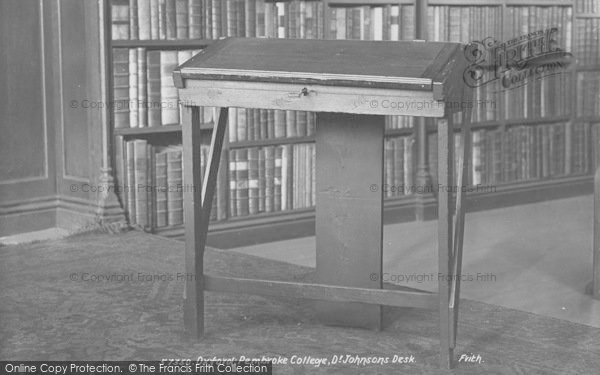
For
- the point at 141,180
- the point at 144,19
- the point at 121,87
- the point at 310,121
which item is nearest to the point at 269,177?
the point at 310,121

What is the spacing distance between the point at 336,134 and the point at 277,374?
2.93ft

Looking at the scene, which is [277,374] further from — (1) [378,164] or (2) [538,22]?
(2) [538,22]

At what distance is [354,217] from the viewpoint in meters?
3.71

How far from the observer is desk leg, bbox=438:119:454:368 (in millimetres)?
3246

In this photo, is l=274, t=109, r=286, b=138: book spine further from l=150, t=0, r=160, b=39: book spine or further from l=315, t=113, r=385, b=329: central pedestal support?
l=315, t=113, r=385, b=329: central pedestal support

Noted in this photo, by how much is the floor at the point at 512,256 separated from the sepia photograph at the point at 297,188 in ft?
0.08

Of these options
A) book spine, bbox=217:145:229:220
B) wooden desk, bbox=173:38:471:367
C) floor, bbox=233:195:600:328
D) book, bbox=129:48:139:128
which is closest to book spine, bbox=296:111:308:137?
book spine, bbox=217:145:229:220

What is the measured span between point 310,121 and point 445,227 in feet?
9.54

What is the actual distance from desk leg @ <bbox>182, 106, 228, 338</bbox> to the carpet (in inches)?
3.8

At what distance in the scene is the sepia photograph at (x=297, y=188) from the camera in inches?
134

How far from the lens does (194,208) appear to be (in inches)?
140

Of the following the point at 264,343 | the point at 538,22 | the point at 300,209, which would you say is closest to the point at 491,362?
the point at 264,343

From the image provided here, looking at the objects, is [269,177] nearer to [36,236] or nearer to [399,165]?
[399,165]

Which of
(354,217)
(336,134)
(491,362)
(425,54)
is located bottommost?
(491,362)
